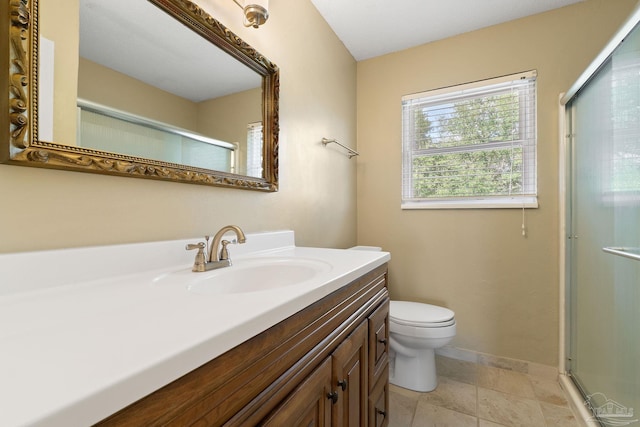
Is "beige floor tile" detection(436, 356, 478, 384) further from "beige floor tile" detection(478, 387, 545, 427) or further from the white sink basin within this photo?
the white sink basin

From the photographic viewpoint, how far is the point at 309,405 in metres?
0.68

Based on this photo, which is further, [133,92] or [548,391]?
[548,391]

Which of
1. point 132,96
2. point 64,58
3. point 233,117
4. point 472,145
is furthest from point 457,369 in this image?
point 64,58

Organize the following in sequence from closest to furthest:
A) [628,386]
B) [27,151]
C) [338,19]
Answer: [27,151] < [628,386] < [338,19]

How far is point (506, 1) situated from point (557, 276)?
1.76 meters

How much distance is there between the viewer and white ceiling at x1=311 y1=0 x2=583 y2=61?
1.80 meters

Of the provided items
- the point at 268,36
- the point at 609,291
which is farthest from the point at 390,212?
the point at 268,36

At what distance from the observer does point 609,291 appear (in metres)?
1.31

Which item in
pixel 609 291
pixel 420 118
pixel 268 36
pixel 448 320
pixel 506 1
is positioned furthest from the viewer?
pixel 420 118

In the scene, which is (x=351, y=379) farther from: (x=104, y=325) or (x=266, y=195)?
(x=266, y=195)

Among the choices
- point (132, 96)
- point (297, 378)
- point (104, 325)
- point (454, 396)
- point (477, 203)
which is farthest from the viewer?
point (477, 203)

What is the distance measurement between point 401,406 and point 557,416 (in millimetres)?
793

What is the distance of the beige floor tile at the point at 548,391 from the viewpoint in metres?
1.61

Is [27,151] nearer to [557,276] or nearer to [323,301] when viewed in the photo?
[323,301]
